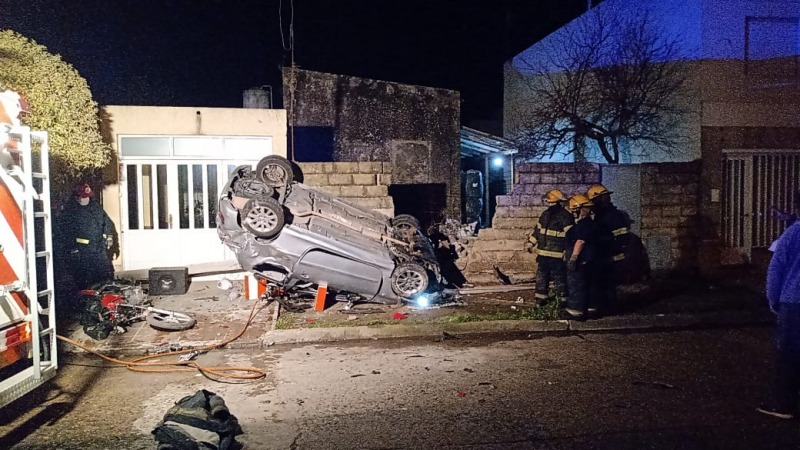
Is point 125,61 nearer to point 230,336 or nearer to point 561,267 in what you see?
point 230,336

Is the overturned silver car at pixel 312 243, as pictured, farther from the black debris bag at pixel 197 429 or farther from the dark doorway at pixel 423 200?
the dark doorway at pixel 423 200

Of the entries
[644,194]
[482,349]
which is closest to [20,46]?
[482,349]

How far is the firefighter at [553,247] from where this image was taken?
850 centimetres

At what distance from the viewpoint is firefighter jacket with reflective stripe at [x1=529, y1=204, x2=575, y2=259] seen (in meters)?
8.51

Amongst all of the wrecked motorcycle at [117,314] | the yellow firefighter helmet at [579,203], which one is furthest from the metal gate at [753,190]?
the wrecked motorcycle at [117,314]

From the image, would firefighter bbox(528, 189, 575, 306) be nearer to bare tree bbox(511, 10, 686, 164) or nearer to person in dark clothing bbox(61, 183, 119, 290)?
bare tree bbox(511, 10, 686, 164)

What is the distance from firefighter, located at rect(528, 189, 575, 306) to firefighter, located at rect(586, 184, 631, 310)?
49 cm

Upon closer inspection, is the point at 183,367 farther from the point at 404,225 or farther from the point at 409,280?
the point at 404,225

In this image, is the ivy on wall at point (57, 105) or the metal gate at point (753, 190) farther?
the metal gate at point (753, 190)

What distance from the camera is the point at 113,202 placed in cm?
1059

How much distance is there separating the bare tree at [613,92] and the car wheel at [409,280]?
5746 millimetres

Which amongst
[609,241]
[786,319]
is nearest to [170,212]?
[609,241]

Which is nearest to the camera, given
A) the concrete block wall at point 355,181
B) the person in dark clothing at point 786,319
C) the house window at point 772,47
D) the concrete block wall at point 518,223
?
the person in dark clothing at point 786,319

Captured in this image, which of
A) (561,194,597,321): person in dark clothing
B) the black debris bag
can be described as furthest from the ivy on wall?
(561,194,597,321): person in dark clothing
